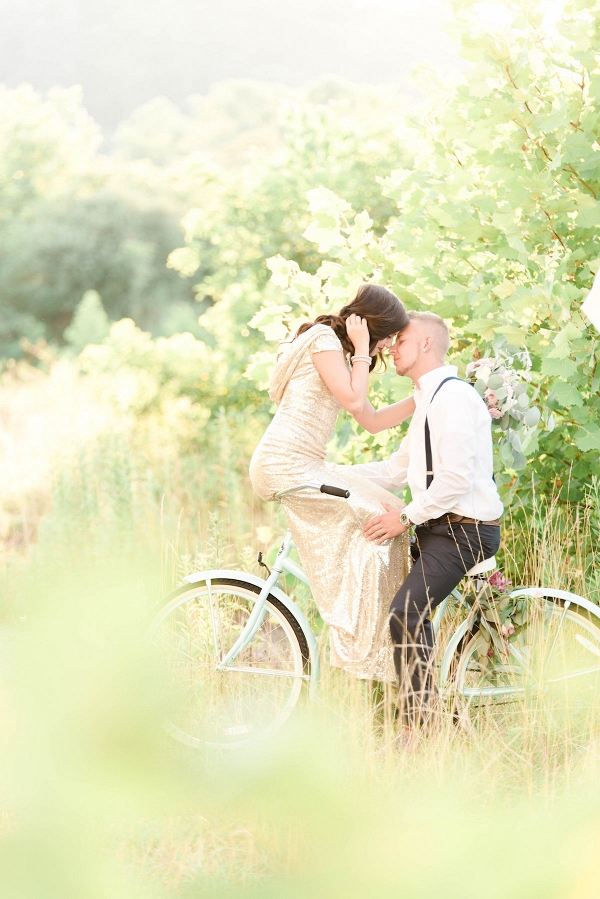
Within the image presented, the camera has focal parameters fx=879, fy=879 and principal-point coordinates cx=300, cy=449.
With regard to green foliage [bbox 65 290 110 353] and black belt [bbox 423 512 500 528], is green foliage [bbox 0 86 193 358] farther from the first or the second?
black belt [bbox 423 512 500 528]

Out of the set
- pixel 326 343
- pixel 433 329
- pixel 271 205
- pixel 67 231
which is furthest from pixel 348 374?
pixel 67 231

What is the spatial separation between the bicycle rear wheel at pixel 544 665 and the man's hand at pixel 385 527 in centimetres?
49

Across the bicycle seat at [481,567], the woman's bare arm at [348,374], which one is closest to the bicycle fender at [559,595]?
the bicycle seat at [481,567]

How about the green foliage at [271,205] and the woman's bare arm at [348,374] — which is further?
the green foliage at [271,205]

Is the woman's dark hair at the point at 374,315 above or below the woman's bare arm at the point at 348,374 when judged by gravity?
above

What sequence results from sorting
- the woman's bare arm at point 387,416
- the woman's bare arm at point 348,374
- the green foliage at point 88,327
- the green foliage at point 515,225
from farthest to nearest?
the green foliage at point 88,327
the green foliage at point 515,225
the woman's bare arm at point 387,416
the woman's bare arm at point 348,374

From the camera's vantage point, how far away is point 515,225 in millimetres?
3854

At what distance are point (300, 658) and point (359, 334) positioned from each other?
113 centimetres

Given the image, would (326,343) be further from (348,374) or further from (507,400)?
(507,400)

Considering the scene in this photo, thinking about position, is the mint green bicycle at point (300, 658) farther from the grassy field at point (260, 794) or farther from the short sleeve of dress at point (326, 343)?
the short sleeve of dress at point (326, 343)

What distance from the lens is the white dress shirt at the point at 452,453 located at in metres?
2.78

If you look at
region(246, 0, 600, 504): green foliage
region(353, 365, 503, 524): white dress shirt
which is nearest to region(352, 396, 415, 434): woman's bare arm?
region(353, 365, 503, 524): white dress shirt

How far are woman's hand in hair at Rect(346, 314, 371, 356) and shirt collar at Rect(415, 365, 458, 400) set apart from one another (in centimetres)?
21

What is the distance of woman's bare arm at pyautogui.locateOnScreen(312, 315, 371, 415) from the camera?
289cm
